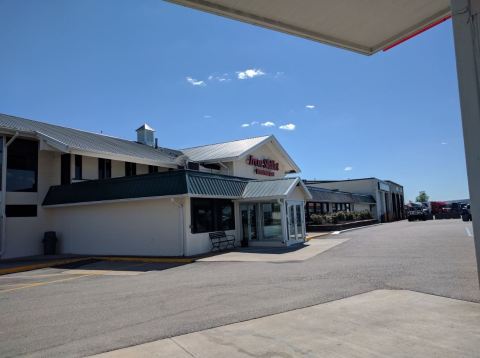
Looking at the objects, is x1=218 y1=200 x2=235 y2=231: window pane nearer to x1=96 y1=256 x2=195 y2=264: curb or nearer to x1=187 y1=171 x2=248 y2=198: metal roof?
x1=187 y1=171 x2=248 y2=198: metal roof

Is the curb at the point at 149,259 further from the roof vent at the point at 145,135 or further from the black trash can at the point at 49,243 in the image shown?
the roof vent at the point at 145,135

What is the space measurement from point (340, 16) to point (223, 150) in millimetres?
25614

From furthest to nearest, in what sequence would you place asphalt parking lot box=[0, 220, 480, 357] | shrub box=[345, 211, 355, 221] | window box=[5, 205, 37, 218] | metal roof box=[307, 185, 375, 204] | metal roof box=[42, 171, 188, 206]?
shrub box=[345, 211, 355, 221] < metal roof box=[307, 185, 375, 204] < window box=[5, 205, 37, 218] < metal roof box=[42, 171, 188, 206] < asphalt parking lot box=[0, 220, 480, 357]

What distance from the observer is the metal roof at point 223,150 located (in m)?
27.1

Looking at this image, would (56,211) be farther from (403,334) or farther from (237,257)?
(403,334)

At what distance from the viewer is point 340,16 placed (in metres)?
3.55

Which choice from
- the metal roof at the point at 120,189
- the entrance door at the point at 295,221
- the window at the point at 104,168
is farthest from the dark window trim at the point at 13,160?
the entrance door at the point at 295,221

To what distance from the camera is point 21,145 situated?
66.4 feet

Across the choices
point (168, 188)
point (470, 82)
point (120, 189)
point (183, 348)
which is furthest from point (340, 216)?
point (470, 82)

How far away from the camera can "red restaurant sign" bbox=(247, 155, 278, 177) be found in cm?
2836

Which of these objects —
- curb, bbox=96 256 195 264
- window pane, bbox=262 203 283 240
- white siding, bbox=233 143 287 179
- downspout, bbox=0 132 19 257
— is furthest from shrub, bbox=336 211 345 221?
downspout, bbox=0 132 19 257

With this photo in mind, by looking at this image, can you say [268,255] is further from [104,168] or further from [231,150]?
[231,150]

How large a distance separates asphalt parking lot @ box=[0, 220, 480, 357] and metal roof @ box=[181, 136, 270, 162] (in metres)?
12.7

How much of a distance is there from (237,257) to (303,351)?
37.8 ft
